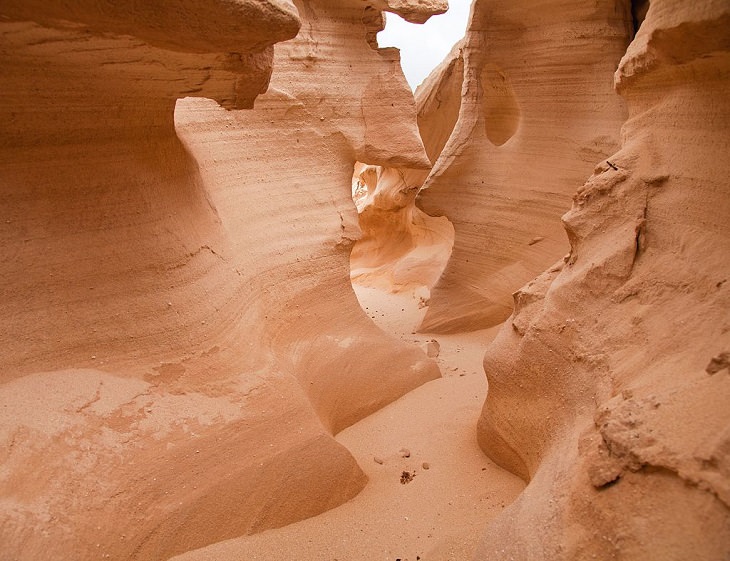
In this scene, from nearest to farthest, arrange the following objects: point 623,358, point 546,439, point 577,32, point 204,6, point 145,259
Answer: point 204,6 → point 623,358 → point 546,439 → point 145,259 → point 577,32

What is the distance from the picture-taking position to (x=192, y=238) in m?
2.46

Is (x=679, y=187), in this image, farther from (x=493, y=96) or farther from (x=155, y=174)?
(x=493, y=96)

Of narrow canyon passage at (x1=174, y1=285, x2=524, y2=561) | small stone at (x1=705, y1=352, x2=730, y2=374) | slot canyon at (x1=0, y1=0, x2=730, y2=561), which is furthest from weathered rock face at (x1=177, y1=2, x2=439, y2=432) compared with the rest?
small stone at (x1=705, y1=352, x2=730, y2=374)

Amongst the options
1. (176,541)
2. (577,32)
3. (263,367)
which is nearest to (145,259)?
(263,367)

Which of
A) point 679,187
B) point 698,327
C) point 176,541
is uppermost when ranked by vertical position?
point 679,187

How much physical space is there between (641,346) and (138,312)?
176 cm

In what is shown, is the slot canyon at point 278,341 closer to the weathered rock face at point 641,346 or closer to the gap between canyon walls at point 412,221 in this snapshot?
the weathered rock face at point 641,346

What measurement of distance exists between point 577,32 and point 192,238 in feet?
9.92

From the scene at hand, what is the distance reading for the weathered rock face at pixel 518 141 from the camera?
3.90m

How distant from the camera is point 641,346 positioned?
5.70 ft

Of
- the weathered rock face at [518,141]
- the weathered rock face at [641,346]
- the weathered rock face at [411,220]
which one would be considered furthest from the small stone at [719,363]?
the weathered rock face at [411,220]

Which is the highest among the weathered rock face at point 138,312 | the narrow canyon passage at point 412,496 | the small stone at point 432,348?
the weathered rock face at point 138,312

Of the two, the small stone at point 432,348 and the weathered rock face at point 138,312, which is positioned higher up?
the weathered rock face at point 138,312

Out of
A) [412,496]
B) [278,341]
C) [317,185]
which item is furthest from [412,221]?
[412,496]
